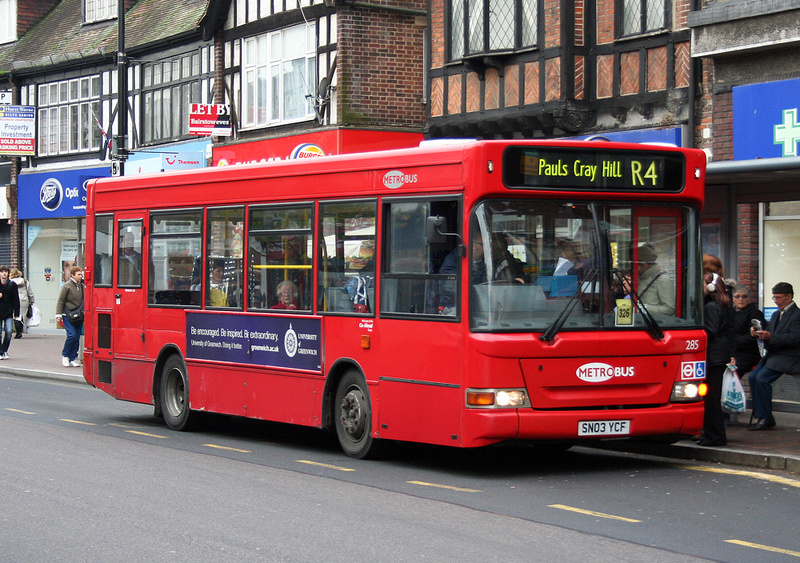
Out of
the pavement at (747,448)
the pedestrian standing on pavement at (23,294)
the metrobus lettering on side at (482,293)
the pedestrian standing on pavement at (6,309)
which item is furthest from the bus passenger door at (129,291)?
the pedestrian standing on pavement at (23,294)

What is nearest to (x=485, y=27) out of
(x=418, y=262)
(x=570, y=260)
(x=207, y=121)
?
(x=207, y=121)

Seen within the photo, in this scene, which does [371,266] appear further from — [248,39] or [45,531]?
[248,39]

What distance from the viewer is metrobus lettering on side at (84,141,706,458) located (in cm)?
988

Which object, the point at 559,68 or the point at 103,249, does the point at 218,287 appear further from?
the point at 559,68

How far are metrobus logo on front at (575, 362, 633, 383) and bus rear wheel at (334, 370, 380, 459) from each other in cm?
202

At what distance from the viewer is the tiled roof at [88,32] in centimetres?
3319

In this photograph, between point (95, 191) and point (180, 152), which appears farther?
point (180, 152)

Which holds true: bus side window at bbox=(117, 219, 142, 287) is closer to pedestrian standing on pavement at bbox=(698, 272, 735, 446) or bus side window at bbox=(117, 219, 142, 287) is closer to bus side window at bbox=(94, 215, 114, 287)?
bus side window at bbox=(94, 215, 114, 287)

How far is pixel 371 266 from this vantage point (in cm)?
1096

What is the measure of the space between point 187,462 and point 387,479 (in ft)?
7.10

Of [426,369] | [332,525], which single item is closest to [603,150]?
[426,369]

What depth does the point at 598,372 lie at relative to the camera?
10.1 metres

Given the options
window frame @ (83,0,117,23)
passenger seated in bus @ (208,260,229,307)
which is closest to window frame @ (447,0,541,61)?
passenger seated in bus @ (208,260,229,307)

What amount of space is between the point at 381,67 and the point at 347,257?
14704mm
